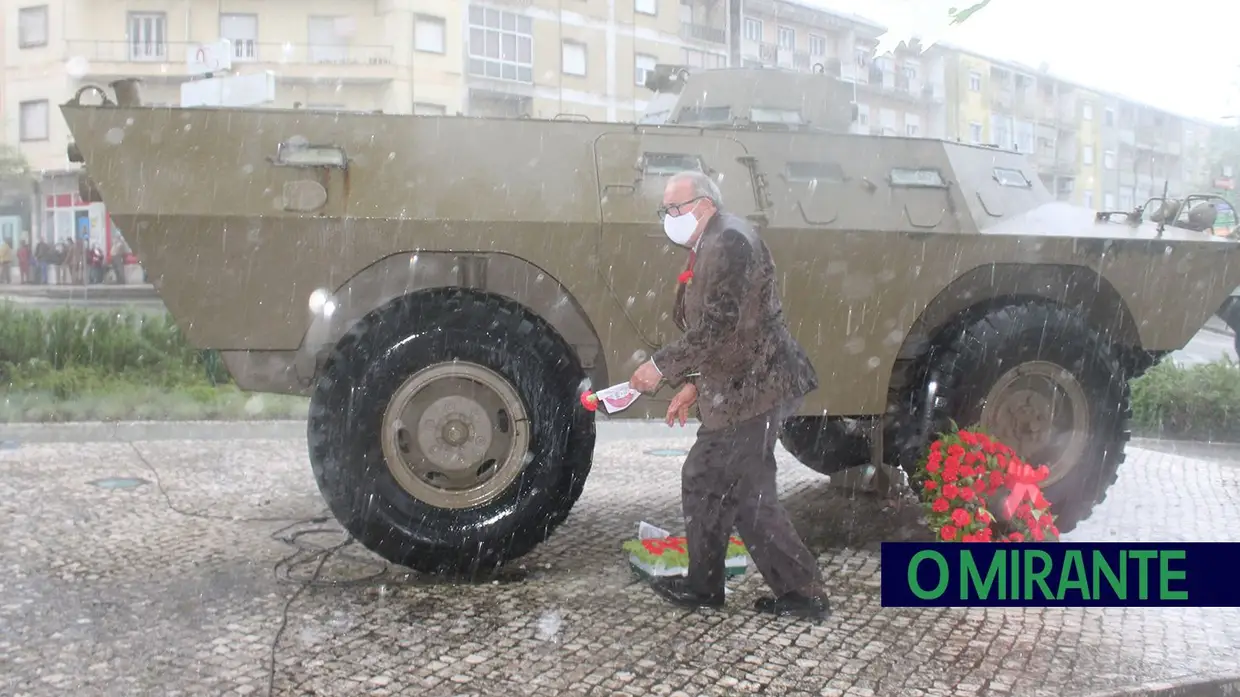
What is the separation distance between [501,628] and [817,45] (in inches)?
212

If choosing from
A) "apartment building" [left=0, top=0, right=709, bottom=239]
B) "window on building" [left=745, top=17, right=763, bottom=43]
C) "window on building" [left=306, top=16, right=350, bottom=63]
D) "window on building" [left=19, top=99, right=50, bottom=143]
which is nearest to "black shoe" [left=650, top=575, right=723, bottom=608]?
"apartment building" [left=0, top=0, right=709, bottom=239]

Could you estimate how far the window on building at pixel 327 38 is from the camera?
837cm

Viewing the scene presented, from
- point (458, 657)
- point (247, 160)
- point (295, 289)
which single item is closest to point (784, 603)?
point (458, 657)

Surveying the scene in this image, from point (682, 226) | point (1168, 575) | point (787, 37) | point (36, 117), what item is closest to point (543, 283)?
point (682, 226)

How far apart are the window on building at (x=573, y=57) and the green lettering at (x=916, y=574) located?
4.51m

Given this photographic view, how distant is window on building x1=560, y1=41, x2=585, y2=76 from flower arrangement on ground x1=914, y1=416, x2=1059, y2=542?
3954mm

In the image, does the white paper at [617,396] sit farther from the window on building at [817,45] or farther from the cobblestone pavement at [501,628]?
the window on building at [817,45]

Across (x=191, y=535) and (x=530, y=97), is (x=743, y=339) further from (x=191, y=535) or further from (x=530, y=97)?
(x=530, y=97)

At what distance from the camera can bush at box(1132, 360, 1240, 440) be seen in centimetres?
929

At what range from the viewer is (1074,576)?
428 cm

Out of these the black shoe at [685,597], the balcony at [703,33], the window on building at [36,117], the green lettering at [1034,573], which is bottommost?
the black shoe at [685,597]

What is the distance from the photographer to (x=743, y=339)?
3.85 metres

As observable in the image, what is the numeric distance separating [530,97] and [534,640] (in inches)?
167

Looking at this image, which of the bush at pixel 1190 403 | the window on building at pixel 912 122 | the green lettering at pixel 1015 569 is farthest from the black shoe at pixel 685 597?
the bush at pixel 1190 403
